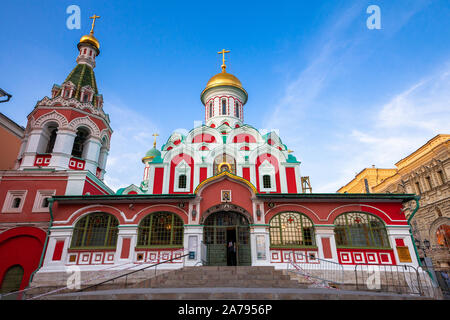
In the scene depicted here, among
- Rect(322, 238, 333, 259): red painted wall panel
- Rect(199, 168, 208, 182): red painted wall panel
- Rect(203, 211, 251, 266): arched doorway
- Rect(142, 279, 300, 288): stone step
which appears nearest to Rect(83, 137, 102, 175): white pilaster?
Rect(199, 168, 208, 182): red painted wall panel

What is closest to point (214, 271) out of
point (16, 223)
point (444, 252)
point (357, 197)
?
point (357, 197)

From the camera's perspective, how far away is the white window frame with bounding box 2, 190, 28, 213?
13.2 m

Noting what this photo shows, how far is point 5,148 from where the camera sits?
20.6m

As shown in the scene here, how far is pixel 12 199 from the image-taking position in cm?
1355

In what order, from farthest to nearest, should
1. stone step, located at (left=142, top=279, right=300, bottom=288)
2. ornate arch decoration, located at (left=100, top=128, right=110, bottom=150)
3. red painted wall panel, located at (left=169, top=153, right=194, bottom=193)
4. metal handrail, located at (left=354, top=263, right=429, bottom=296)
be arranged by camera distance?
ornate arch decoration, located at (left=100, top=128, right=110, bottom=150)
red painted wall panel, located at (left=169, top=153, right=194, bottom=193)
metal handrail, located at (left=354, top=263, right=429, bottom=296)
stone step, located at (left=142, top=279, right=300, bottom=288)

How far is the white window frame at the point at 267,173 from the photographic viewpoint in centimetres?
1586

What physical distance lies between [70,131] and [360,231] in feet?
53.8

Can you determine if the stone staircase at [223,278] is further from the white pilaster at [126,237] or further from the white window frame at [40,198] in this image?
the white window frame at [40,198]

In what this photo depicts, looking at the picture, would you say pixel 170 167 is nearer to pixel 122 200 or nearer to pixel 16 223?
pixel 122 200

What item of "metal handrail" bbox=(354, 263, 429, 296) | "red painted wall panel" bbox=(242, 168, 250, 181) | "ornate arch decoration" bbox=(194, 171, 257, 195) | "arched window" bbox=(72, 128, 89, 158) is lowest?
"metal handrail" bbox=(354, 263, 429, 296)

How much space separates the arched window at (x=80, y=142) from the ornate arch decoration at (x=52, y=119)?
99 cm

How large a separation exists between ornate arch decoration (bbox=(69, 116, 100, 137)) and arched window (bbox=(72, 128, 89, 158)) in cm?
50

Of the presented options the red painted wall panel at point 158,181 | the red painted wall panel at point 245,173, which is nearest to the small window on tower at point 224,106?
the red painted wall panel at point 245,173

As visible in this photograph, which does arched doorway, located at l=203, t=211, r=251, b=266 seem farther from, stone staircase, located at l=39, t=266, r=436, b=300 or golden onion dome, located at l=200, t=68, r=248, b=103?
golden onion dome, located at l=200, t=68, r=248, b=103
